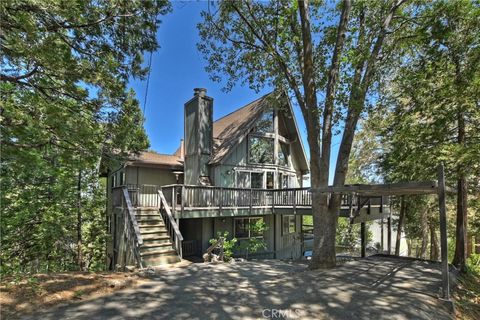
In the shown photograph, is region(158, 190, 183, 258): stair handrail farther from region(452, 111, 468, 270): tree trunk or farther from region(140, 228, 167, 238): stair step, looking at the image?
region(452, 111, 468, 270): tree trunk

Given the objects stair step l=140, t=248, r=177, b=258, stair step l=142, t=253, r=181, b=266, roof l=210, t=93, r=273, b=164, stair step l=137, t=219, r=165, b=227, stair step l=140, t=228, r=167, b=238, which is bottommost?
stair step l=142, t=253, r=181, b=266

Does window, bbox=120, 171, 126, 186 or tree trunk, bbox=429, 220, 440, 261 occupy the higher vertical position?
window, bbox=120, 171, 126, 186

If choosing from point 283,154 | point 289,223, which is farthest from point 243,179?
point 289,223

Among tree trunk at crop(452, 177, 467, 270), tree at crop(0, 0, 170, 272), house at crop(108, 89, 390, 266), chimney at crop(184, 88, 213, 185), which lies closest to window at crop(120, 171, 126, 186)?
house at crop(108, 89, 390, 266)

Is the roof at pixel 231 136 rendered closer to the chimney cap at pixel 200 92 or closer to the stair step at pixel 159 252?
the chimney cap at pixel 200 92

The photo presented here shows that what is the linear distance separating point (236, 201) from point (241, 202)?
1.12 ft

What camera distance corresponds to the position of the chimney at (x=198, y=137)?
588 inches

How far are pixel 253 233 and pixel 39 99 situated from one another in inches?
474

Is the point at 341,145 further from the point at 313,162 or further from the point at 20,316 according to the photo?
the point at 20,316

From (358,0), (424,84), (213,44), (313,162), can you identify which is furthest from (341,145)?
(213,44)

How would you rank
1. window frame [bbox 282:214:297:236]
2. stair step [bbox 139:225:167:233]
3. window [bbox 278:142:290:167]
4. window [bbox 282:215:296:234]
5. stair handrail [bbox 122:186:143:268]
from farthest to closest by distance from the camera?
window [bbox 278:142:290:167] → window [bbox 282:215:296:234] → window frame [bbox 282:214:297:236] → stair step [bbox 139:225:167:233] → stair handrail [bbox 122:186:143:268]

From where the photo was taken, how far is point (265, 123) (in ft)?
57.3

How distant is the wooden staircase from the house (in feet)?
Answer: 0.11

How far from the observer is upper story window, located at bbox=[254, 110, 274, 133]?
17.1 metres
